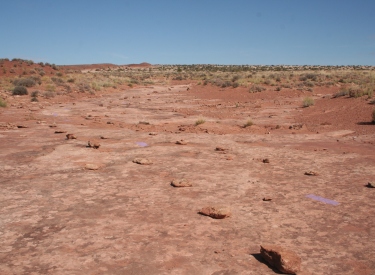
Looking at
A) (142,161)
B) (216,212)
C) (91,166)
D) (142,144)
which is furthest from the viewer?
(142,144)

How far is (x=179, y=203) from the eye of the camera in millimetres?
5539

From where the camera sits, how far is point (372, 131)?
12.5m

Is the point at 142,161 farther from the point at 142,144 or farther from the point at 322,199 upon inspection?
the point at 322,199

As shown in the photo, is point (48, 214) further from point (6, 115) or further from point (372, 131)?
point (6, 115)

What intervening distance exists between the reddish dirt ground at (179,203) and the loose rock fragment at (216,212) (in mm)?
79

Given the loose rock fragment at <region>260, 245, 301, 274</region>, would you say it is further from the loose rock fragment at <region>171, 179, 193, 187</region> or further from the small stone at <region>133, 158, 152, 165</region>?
the small stone at <region>133, 158, 152, 165</region>

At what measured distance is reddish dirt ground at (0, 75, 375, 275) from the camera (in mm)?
3855

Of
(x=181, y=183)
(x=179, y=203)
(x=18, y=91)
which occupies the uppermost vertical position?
(x=18, y=91)

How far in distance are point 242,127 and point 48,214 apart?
33.4ft

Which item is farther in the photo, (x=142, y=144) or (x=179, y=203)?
(x=142, y=144)

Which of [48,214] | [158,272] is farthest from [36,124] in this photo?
[158,272]

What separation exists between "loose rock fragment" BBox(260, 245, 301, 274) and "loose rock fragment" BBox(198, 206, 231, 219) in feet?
3.67

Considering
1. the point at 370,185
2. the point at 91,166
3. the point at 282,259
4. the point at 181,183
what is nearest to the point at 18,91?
the point at 91,166

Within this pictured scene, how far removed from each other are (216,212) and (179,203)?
2.62ft
